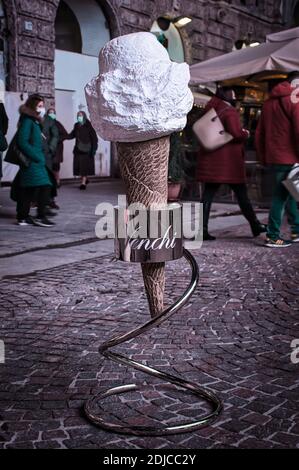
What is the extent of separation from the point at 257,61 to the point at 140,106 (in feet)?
23.0

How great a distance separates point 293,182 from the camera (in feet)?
22.7

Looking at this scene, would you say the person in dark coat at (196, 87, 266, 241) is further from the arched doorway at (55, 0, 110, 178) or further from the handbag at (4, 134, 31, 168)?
the arched doorway at (55, 0, 110, 178)

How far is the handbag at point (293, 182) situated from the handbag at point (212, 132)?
0.83 meters

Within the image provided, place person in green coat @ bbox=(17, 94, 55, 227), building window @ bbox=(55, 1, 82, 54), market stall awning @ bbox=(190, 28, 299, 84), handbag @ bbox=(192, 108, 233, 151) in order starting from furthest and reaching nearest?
building window @ bbox=(55, 1, 82, 54) < market stall awning @ bbox=(190, 28, 299, 84) < person in green coat @ bbox=(17, 94, 55, 227) < handbag @ bbox=(192, 108, 233, 151)

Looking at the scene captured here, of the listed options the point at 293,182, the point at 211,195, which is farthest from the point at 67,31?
the point at 293,182

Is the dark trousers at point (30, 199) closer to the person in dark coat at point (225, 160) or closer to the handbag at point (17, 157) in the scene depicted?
the handbag at point (17, 157)

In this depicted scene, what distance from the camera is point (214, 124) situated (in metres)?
7.29

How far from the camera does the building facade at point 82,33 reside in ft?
45.7

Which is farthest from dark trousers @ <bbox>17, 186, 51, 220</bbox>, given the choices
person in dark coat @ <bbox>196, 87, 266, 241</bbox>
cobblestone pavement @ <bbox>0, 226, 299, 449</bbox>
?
cobblestone pavement @ <bbox>0, 226, 299, 449</bbox>

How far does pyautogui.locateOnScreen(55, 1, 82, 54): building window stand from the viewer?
17.3 m

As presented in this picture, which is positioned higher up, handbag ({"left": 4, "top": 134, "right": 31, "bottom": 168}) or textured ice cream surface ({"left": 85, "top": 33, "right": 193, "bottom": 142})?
textured ice cream surface ({"left": 85, "top": 33, "right": 193, "bottom": 142})

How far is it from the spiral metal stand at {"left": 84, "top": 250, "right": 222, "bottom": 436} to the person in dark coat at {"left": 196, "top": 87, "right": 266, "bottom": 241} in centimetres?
440

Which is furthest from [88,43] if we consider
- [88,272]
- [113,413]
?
[113,413]

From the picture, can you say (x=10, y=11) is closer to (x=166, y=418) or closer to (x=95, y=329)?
(x=95, y=329)
